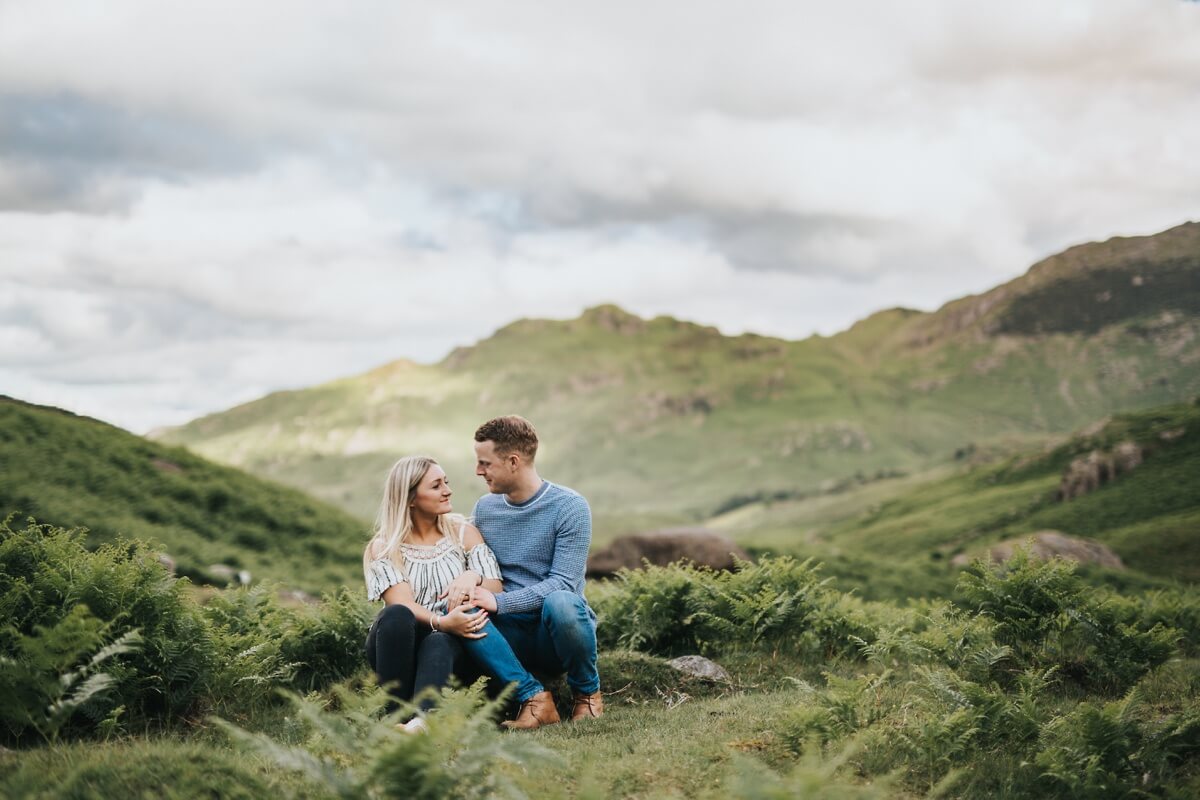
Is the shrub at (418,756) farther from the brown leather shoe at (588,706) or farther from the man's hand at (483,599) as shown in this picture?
the brown leather shoe at (588,706)

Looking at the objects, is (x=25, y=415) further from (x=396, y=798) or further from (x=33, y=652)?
(x=396, y=798)

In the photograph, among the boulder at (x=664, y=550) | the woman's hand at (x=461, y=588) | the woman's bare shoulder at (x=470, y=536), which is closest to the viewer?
the woman's hand at (x=461, y=588)

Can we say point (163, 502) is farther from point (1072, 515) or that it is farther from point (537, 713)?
point (1072, 515)

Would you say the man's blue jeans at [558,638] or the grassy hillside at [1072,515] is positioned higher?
the man's blue jeans at [558,638]

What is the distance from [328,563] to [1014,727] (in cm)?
2823

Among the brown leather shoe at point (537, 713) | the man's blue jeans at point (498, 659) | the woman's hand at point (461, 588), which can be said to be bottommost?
the brown leather shoe at point (537, 713)

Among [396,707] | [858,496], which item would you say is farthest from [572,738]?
[858,496]

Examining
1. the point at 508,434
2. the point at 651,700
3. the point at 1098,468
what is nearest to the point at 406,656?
the point at 508,434

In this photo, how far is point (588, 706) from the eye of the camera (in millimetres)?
9820

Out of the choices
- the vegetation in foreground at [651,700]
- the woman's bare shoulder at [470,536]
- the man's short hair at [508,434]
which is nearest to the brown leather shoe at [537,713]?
the vegetation in foreground at [651,700]

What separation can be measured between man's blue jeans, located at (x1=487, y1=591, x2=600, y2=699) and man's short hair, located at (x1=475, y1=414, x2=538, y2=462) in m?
1.62

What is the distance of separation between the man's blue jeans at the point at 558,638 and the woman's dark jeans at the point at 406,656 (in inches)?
28.3

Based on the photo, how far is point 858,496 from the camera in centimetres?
19125

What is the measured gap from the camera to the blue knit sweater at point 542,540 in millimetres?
9797
